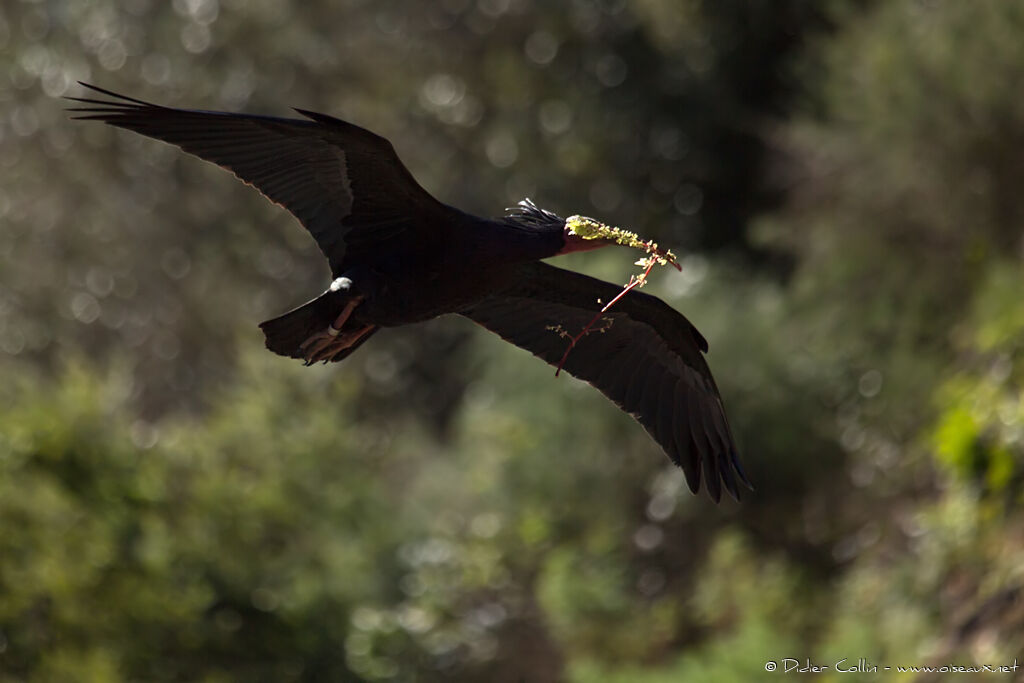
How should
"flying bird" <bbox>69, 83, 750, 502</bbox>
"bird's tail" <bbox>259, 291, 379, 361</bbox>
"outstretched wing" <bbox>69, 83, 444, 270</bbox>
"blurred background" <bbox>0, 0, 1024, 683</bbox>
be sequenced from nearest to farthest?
"outstretched wing" <bbox>69, 83, 444, 270</bbox>
"flying bird" <bbox>69, 83, 750, 502</bbox>
"bird's tail" <bbox>259, 291, 379, 361</bbox>
"blurred background" <bbox>0, 0, 1024, 683</bbox>

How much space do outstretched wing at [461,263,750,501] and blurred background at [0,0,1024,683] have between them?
2601 millimetres

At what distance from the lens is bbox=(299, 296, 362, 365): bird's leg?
5.63 meters

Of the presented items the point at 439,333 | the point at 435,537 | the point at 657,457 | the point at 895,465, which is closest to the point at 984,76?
the point at 895,465

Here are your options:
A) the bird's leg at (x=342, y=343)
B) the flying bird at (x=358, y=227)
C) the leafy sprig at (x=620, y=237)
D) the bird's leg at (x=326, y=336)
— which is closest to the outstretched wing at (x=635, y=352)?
the flying bird at (x=358, y=227)

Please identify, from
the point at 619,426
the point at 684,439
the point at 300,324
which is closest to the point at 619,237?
the point at 300,324

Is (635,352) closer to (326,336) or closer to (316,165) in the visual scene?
(326,336)

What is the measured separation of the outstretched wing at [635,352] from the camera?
6465 mm

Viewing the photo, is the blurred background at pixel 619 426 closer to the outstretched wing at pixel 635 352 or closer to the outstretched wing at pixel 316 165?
the outstretched wing at pixel 635 352

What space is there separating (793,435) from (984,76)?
3.09 metres

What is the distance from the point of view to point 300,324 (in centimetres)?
563

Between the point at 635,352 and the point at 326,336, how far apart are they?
1.67 m

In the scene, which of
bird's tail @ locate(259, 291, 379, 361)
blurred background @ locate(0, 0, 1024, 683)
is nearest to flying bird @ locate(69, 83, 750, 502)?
bird's tail @ locate(259, 291, 379, 361)

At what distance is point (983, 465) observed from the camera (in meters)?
9.06

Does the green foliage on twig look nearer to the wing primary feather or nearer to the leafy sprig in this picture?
the leafy sprig
